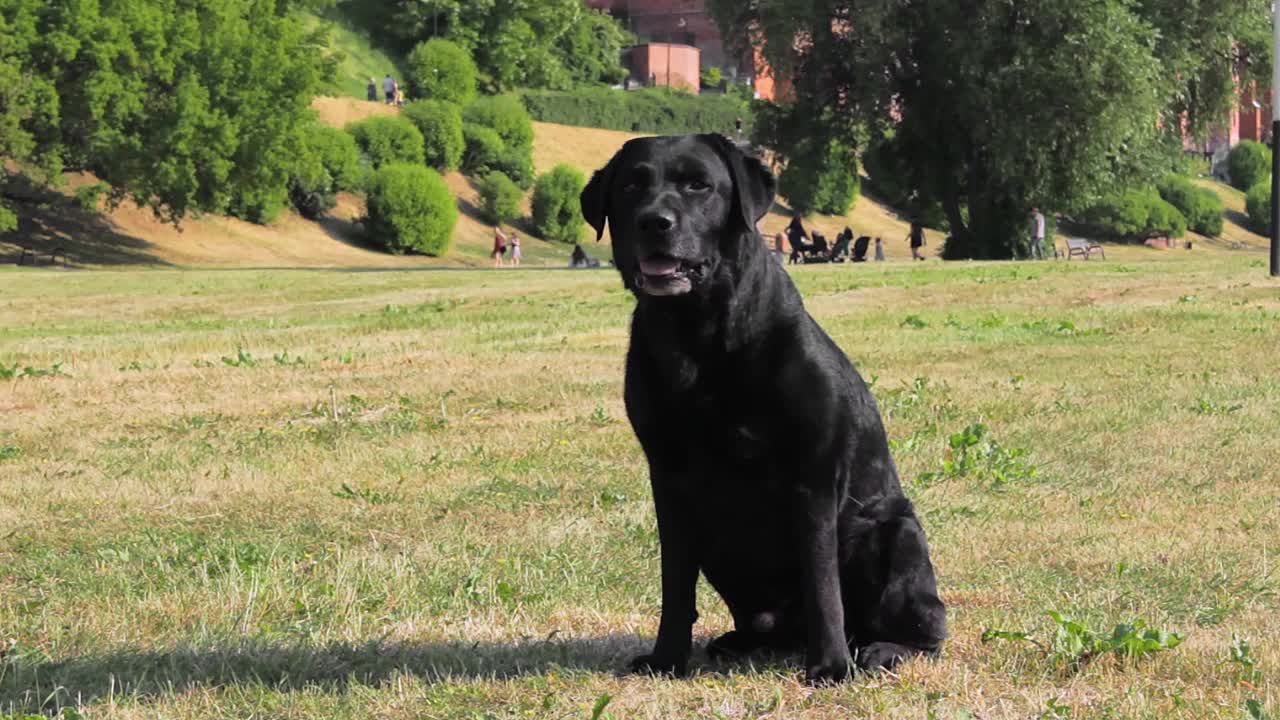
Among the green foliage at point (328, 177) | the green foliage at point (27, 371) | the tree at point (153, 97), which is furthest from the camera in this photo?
the green foliage at point (328, 177)

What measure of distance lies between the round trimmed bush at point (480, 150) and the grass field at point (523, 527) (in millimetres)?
58772

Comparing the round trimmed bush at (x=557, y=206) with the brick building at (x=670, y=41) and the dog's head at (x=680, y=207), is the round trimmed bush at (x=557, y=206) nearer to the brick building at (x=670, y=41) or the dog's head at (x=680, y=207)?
the brick building at (x=670, y=41)

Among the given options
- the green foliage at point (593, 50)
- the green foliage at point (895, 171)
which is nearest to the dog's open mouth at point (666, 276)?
the green foliage at point (895, 171)

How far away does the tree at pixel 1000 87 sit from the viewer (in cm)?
3625

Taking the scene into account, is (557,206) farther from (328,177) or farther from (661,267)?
(661,267)

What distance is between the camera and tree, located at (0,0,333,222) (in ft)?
162

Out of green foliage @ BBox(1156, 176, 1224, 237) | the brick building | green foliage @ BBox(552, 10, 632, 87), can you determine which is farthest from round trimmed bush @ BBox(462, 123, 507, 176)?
green foliage @ BBox(1156, 176, 1224, 237)

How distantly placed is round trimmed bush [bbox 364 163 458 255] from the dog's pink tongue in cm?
5938

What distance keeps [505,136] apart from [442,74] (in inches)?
238

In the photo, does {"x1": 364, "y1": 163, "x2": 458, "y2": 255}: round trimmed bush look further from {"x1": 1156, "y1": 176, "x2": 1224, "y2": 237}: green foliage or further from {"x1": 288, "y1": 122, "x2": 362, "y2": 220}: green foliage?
{"x1": 1156, "y1": 176, "x2": 1224, "y2": 237}: green foliage

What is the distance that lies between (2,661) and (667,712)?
2263 mm

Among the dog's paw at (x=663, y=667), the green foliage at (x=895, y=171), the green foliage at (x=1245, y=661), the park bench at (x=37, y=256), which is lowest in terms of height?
the park bench at (x=37, y=256)

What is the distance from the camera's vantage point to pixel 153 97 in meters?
51.4

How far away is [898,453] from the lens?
381 inches
